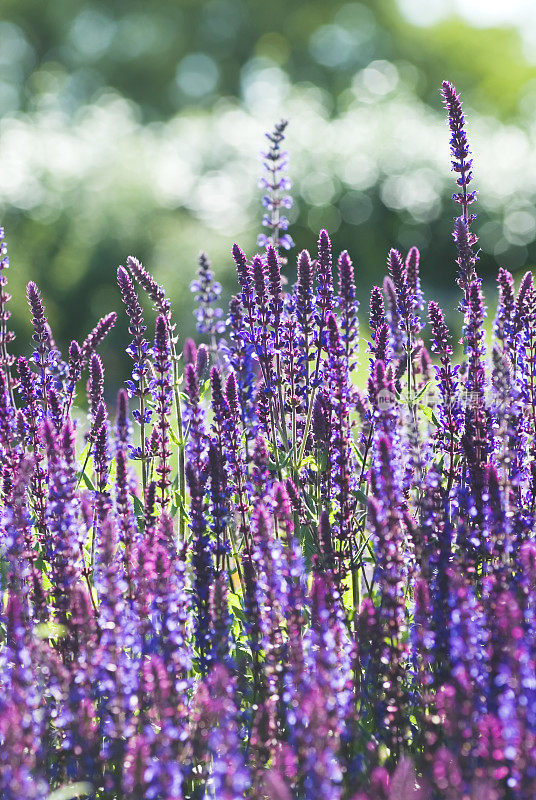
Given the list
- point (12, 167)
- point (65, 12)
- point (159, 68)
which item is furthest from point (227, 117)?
point (65, 12)

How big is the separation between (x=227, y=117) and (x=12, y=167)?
15.9 ft

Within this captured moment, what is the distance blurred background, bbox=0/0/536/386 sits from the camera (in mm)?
14938

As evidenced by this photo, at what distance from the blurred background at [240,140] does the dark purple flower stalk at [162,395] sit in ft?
29.6

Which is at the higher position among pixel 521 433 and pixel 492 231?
pixel 492 231

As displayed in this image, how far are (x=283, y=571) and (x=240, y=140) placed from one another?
653 inches

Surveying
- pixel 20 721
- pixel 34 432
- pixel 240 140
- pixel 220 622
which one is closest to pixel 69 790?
pixel 20 721

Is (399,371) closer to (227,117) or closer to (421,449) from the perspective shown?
(421,449)

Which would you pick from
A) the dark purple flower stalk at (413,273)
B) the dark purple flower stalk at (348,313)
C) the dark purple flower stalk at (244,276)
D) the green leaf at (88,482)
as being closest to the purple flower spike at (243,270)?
the dark purple flower stalk at (244,276)

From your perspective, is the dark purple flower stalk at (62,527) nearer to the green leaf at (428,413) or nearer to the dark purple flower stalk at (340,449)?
the dark purple flower stalk at (340,449)

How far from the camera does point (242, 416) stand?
3760mm

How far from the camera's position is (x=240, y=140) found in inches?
722

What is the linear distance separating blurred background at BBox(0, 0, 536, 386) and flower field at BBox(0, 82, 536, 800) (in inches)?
358

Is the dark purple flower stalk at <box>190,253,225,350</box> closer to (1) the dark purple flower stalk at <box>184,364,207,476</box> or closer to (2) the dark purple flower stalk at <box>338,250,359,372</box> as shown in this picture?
(2) the dark purple flower stalk at <box>338,250,359,372</box>

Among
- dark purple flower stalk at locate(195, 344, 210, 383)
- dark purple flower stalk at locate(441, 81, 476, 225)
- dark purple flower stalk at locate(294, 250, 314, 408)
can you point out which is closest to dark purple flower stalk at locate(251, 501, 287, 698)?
dark purple flower stalk at locate(294, 250, 314, 408)
